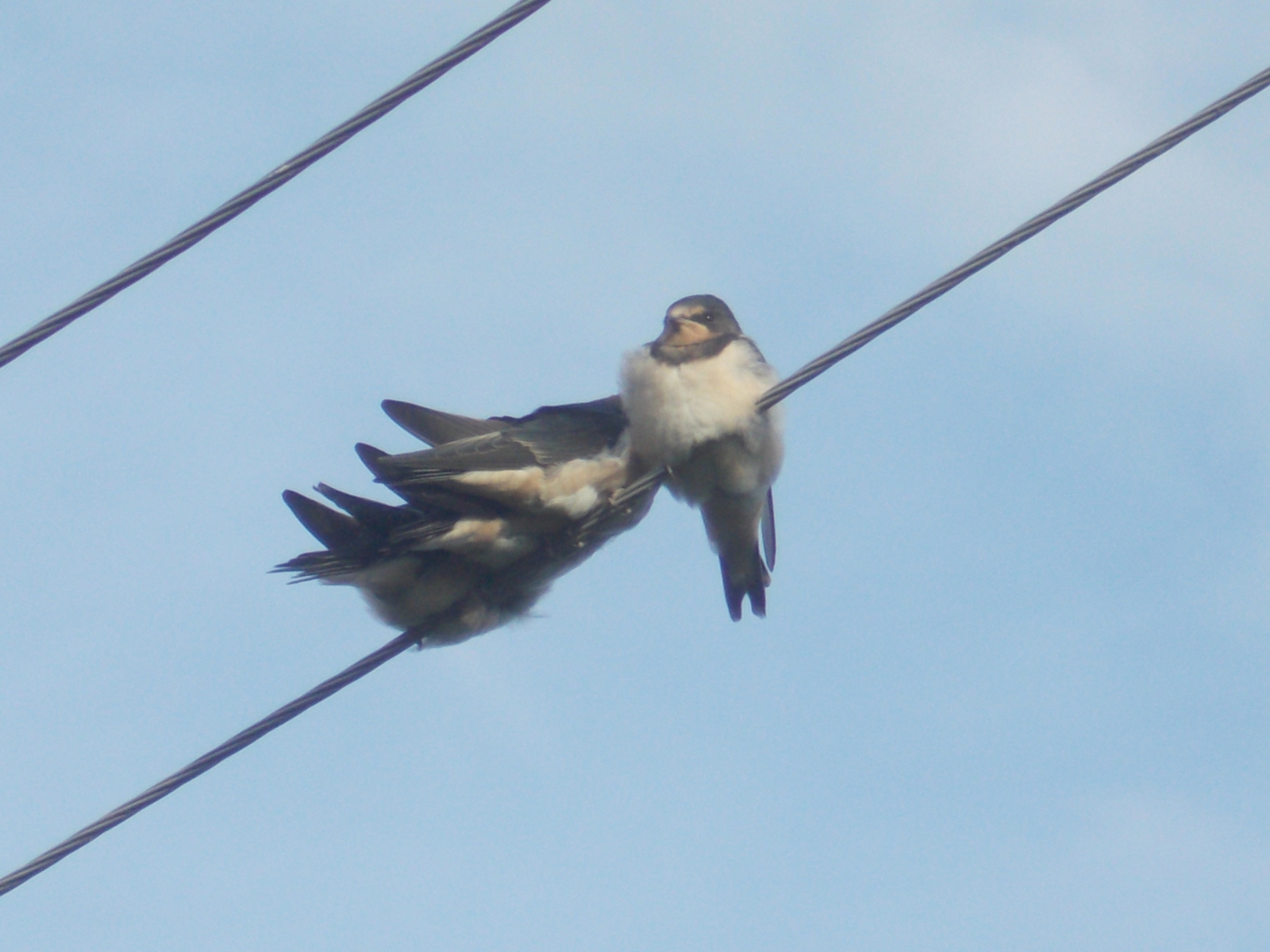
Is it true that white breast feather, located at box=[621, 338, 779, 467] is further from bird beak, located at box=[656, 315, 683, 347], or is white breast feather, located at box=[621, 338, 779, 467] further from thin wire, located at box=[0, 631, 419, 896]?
thin wire, located at box=[0, 631, 419, 896]

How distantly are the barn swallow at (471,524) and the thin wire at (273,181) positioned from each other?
4.81 feet

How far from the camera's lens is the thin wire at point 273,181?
4.13 metres

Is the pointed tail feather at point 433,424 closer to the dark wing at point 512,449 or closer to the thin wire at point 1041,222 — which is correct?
the dark wing at point 512,449

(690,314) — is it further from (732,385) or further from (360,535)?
(360,535)

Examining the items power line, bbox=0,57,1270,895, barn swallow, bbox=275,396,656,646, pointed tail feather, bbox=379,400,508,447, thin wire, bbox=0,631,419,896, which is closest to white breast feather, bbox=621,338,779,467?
barn swallow, bbox=275,396,656,646

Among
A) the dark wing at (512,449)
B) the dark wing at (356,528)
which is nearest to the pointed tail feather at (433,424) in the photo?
the dark wing at (512,449)

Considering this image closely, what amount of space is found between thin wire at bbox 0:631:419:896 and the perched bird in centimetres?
156

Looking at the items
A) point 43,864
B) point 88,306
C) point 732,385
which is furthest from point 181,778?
point 732,385

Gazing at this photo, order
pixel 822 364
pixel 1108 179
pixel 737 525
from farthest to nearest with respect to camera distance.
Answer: pixel 737 525 → pixel 822 364 → pixel 1108 179

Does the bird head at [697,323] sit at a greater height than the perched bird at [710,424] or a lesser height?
greater

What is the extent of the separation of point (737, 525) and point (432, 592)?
118 cm

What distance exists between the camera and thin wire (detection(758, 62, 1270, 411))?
4.38 m

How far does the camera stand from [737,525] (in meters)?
6.20

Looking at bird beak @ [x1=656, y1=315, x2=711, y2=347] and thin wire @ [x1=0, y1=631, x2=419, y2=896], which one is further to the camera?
bird beak @ [x1=656, y1=315, x2=711, y2=347]
